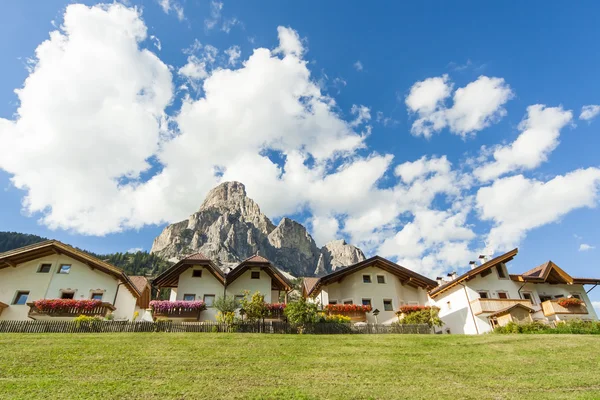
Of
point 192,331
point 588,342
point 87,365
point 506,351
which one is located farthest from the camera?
Result: point 192,331

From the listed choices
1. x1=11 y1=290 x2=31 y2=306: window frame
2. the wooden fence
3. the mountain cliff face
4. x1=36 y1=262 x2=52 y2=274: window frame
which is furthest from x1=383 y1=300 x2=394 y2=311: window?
the mountain cliff face

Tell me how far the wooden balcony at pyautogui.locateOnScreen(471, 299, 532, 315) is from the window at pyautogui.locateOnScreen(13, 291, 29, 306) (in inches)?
1371

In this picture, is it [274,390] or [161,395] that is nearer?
[161,395]

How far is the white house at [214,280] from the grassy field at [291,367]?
9.47 meters

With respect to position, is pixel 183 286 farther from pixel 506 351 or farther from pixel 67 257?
pixel 506 351

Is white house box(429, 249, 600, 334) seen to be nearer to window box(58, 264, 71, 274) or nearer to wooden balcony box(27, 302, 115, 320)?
wooden balcony box(27, 302, 115, 320)

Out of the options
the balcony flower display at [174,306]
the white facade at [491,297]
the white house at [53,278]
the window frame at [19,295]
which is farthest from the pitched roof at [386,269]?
the window frame at [19,295]

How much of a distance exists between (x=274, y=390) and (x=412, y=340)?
11674 millimetres

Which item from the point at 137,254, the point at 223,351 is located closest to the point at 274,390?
the point at 223,351

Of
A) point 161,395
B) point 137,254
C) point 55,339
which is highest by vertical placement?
point 137,254

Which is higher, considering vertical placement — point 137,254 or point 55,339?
point 137,254

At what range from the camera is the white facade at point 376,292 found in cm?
3121

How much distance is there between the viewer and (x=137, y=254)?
14375cm

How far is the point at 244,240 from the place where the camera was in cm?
16650
